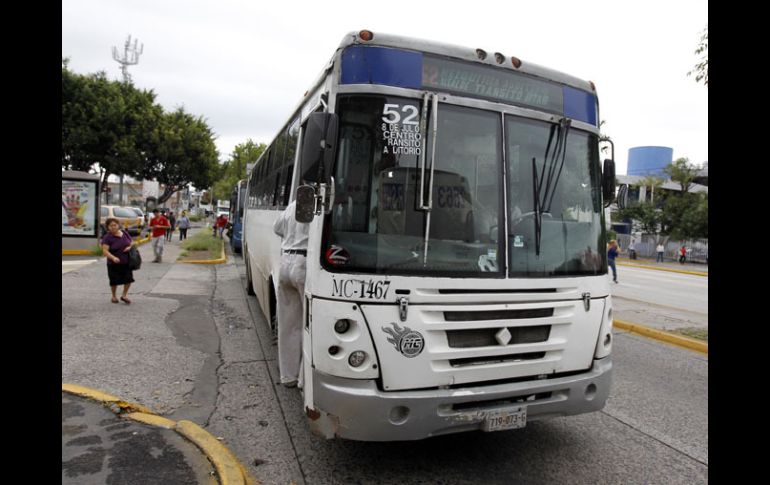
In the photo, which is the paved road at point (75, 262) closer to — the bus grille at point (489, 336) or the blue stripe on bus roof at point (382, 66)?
the blue stripe on bus roof at point (382, 66)

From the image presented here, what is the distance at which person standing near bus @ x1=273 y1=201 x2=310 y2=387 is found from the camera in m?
4.05

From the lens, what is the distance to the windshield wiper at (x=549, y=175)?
386 centimetres

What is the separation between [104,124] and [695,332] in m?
30.7

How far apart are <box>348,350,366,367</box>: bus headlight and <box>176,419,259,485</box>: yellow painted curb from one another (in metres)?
1.12

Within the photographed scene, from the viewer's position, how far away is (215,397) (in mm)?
5023

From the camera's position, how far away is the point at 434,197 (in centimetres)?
357

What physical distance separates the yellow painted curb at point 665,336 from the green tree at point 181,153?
2990cm

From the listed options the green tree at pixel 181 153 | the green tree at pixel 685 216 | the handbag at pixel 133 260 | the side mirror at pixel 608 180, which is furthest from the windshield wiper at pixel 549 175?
the green tree at pixel 685 216

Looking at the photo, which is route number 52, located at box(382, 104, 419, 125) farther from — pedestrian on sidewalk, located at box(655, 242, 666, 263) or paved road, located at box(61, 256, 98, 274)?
pedestrian on sidewalk, located at box(655, 242, 666, 263)

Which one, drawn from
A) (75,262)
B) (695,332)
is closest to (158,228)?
(75,262)
